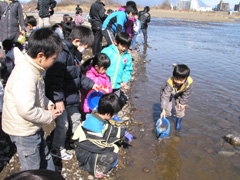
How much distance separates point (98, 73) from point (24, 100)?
199 cm

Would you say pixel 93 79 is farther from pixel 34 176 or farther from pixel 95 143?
pixel 34 176

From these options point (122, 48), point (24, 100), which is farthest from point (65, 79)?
point (122, 48)

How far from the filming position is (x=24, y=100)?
178cm

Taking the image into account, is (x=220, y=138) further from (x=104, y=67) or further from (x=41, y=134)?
(x=41, y=134)

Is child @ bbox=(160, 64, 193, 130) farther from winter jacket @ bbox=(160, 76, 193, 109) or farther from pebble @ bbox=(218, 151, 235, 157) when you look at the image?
pebble @ bbox=(218, 151, 235, 157)

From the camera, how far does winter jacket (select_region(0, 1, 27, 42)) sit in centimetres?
526

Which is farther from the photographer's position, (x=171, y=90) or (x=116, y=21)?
(x=116, y=21)

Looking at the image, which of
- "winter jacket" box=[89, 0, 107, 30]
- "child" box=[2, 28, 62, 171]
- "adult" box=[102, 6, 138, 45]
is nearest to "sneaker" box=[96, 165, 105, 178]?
"child" box=[2, 28, 62, 171]

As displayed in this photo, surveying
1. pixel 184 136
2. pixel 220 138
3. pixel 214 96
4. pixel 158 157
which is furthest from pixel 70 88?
pixel 214 96

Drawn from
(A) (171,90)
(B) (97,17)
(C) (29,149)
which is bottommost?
(C) (29,149)

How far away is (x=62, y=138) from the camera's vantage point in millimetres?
2961

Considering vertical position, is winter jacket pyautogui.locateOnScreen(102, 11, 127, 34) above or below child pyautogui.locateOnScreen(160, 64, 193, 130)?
above

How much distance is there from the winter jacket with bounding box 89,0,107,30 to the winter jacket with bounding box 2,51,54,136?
4498 millimetres

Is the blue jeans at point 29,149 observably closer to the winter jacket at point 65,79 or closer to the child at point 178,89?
the winter jacket at point 65,79
